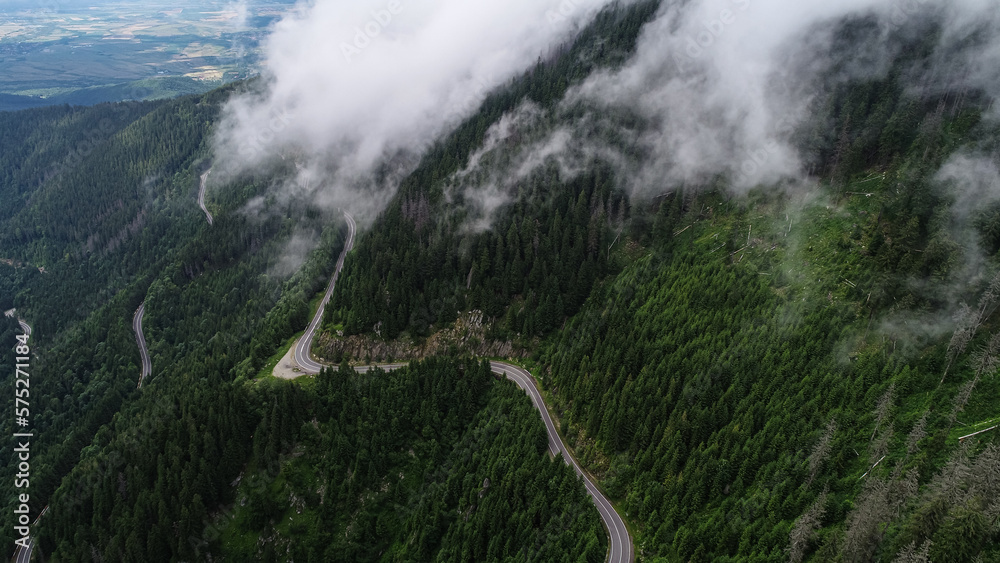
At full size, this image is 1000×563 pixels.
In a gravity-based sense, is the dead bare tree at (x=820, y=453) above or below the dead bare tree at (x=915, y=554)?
below

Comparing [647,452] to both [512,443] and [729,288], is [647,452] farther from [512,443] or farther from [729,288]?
[729,288]

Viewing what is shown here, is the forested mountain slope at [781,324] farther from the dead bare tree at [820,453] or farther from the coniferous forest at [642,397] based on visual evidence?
the coniferous forest at [642,397]

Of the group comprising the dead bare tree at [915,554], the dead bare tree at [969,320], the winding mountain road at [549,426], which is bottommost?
the winding mountain road at [549,426]

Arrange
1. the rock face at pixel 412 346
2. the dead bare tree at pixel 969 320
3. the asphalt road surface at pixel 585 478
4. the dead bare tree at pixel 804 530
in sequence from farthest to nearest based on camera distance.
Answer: the rock face at pixel 412 346 < the asphalt road surface at pixel 585 478 < the dead bare tree at pixel 969 320 < the dead bare tree at pixel 804 530

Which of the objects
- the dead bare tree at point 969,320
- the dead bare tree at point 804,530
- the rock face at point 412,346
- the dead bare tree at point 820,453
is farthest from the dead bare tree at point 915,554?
the rock face at point 412,346

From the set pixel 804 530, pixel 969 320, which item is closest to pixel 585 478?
pixel 804 530
